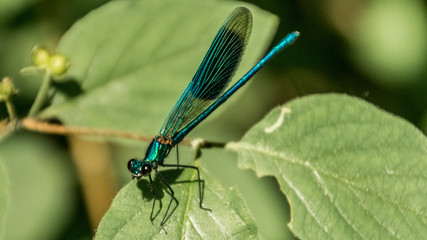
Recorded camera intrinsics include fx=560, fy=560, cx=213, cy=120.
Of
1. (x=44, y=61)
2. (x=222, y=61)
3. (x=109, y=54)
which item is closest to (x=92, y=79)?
(x=109, y=54)

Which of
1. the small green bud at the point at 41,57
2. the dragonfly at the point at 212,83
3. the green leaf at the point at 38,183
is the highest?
the small green bud at the point at 41,57

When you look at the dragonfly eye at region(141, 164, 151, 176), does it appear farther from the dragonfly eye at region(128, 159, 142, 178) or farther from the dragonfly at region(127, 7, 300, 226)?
the dragonfly at region(127, 7, 300, 226)

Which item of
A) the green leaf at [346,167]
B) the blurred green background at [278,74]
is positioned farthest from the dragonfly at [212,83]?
the blurred green background at [278,74]

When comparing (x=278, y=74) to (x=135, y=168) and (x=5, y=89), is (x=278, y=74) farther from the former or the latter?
(x=5, y=89)

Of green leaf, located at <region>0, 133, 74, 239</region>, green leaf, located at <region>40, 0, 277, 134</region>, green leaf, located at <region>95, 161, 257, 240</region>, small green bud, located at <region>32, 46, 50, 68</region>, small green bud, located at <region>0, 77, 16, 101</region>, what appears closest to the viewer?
green leaf, located at <region>95, 161, 257, 240</region>

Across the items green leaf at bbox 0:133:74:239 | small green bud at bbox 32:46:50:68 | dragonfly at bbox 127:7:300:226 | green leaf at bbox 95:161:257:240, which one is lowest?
green leaf at bbox 0:133:74:239

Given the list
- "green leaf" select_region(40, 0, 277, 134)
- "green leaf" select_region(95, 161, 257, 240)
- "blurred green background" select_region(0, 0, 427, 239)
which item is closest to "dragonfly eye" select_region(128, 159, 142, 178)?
"green leaf" select_region(95, 161, 257, 240)

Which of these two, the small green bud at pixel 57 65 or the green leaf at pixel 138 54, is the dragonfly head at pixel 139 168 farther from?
the small green bud at pixel 57 65
